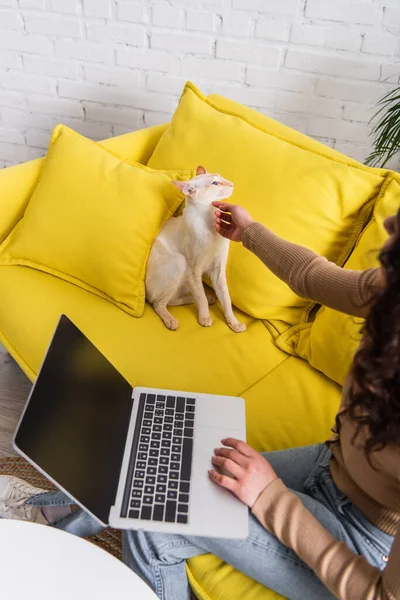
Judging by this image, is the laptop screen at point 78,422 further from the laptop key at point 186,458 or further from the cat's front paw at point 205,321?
the cat's front paw at point 205,321

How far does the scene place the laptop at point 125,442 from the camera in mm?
926

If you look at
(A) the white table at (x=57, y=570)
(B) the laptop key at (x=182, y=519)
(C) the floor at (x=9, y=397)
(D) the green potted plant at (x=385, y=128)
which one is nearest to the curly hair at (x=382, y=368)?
(B) the laptop key at (x=182, y=519)

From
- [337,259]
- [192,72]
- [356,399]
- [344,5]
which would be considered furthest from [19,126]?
[356,399]

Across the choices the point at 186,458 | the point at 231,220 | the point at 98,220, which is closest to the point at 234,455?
the point at 186,458

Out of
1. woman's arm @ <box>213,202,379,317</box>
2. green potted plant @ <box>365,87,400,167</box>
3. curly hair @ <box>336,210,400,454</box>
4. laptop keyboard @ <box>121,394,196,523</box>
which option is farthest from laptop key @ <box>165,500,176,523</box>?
green potted plant @ <box>365,87,400,167</box>

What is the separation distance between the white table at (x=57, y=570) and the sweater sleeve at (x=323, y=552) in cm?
25

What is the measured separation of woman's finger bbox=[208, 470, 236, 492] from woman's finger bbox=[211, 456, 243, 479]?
0.04 ft

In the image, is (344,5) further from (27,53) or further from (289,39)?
(27,53)

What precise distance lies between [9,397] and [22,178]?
761mm

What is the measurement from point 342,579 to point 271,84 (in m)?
1.75

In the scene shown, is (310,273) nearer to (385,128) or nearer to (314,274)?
(314,274)

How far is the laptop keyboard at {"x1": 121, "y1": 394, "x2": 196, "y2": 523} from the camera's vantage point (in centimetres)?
100

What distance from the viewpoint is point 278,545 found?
3.11 ft

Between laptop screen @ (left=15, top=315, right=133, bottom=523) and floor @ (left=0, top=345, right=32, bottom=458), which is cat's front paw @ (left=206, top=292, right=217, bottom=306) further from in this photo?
floor @ (left=0, top=345, right=32, bottom=458)
